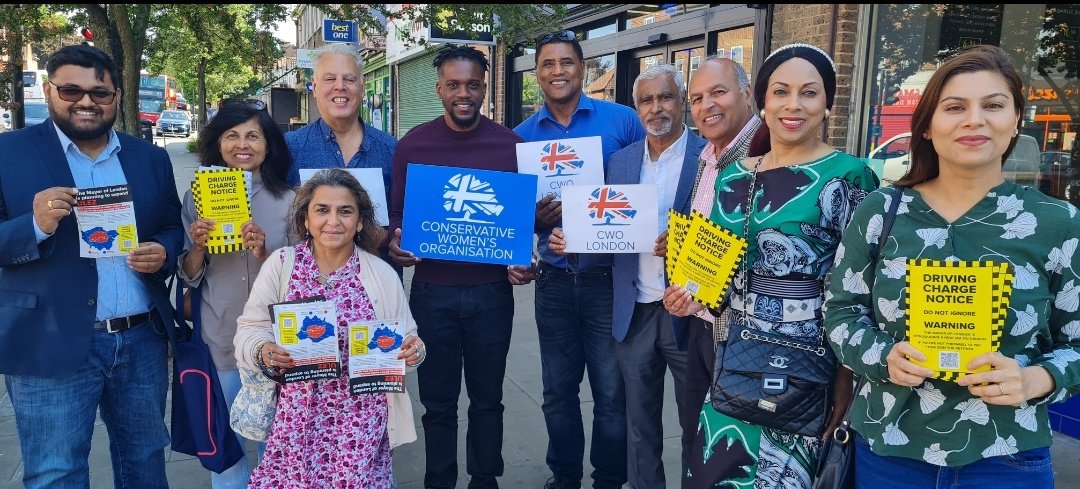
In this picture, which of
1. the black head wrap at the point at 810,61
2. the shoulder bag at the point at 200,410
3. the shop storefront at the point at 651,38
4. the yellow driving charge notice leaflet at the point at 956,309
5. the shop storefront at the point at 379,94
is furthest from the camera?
the shop storefront at the point at 379,94

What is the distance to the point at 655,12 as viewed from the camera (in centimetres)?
902

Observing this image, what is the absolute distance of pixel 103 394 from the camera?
9.85ft

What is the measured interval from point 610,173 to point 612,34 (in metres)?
6.96

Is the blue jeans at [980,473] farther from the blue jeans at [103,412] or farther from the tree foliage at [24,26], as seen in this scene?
the tree foliage at [24,26]

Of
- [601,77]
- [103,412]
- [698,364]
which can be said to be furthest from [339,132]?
[601,77]

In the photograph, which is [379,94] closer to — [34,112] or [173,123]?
[34,112]

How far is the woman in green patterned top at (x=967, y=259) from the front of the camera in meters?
1.81

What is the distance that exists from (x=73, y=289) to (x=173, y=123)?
5158 cm

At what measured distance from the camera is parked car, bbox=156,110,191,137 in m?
47.4

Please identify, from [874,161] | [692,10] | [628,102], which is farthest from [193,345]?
[628,102]

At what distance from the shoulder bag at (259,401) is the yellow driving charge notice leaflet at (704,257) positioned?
1.58 m

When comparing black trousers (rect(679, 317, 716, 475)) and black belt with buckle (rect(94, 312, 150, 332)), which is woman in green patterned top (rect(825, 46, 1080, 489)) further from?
black belt with buckle (rect(94, 312, 150, 332))

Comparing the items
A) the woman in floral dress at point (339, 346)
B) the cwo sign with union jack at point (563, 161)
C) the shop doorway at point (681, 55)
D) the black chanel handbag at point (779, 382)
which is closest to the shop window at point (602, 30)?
the shop doorway at point (681, 55)

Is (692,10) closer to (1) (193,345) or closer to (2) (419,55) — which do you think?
(1) (193,345)
